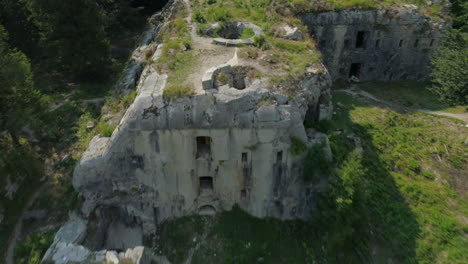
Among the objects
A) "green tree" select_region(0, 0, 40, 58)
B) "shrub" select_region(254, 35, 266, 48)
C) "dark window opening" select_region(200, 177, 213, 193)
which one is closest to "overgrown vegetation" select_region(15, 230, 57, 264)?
"dark window opening" select_region(200, 177, 213, 193)

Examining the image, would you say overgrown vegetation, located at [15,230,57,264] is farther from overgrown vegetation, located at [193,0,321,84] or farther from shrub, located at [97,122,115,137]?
overgrown vegetation, located at [193,0,321,84]

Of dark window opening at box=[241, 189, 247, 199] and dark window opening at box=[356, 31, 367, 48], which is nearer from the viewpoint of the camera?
dark window opening at box=[241, 189, 247, 199]

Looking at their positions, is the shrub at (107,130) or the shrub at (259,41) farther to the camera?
the shrub at (259,41)

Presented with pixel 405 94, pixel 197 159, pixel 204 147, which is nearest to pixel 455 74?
pixel 405 94

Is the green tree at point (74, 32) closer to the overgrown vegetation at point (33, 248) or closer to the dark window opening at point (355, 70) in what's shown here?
the overgrown vegetation at point (33, 248)

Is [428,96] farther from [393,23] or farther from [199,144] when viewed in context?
[199,144]

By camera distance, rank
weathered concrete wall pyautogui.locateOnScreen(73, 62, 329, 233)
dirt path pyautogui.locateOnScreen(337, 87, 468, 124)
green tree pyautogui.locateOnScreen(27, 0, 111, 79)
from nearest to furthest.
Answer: weathered concrete wall pyautogui.locateOnScreen(73, 62, 329, 233), dirt path pyautogui.locateOnScreen(337, 87, 468, 124), green tree pyautogui.locateOnScreen(27, 0, 111, 79)

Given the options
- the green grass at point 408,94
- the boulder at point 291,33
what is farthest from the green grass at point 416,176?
the boulder at point 291,33
